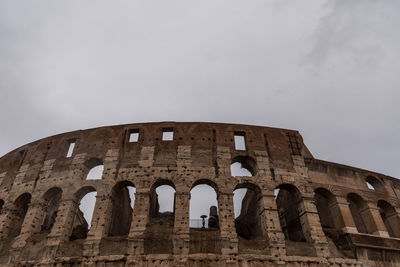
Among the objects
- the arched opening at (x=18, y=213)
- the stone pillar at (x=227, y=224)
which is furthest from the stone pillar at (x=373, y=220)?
the arched opening at (x=18, y=213)

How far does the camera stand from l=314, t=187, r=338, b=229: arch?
14188 mm

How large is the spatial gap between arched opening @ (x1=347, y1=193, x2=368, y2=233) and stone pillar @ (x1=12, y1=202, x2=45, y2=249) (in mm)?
15888

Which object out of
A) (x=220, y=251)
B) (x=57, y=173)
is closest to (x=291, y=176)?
(x=220, y=251)

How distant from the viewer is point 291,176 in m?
13.9

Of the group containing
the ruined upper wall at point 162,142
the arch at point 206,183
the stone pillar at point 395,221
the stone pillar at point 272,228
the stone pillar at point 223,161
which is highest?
the ruined upper wall at point 162,142

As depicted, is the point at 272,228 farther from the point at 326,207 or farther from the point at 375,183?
the point at 375,183

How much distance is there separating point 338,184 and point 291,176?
2.93 m

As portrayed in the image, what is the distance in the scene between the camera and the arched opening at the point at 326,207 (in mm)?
→ 14220

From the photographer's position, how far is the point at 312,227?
1245 cm

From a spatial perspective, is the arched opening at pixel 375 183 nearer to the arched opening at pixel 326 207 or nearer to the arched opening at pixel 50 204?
the arched opening at pixel 326 207

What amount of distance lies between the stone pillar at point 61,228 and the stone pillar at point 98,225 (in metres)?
1.27

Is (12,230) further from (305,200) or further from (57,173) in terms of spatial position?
(305,200)

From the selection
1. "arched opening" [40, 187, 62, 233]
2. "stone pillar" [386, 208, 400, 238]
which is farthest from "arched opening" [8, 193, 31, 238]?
"stone pillar" [386, 208, 400, 238]

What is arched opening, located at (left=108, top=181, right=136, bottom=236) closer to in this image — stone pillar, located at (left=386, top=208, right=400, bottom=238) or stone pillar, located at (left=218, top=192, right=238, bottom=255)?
stone pillar, located at (left=218, top=192, right=238, bottom=255)
